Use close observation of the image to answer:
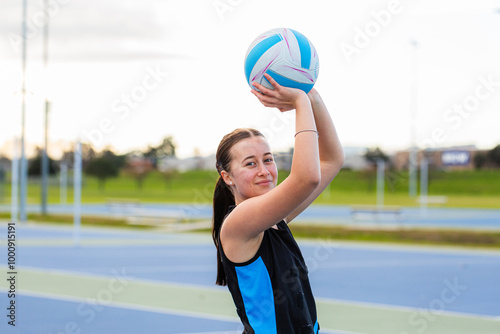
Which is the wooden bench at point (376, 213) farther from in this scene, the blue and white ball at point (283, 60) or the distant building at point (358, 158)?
the distant building at point (358, 158)

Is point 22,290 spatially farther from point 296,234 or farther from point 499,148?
point 499,148

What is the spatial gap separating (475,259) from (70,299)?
703 cm

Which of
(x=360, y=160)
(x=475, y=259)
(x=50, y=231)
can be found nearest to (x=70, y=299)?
(x=475, y=259)

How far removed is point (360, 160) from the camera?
4866 centimetres

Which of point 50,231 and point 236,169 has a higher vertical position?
point 236,169

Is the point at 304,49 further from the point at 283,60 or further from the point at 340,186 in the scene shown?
the point at 340,186

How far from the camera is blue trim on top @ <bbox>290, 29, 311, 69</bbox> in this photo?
2.35m

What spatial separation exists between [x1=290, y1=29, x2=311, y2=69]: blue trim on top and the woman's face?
38 cm

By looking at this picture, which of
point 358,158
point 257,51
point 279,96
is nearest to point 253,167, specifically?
point 279,96

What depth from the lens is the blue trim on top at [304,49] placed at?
235cm

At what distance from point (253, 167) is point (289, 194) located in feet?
0.75

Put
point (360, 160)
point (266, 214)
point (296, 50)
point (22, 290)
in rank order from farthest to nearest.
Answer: point (360, 160) → point (22, 290) → point (296, 50) → point (266, 214)

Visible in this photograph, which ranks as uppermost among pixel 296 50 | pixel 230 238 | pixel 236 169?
pixel 296 50

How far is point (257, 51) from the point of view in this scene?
93.6 inches
